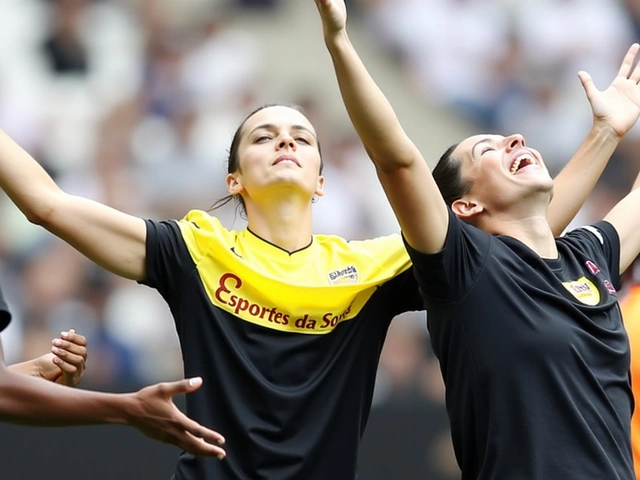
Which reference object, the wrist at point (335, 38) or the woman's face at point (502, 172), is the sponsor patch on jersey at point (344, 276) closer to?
the woman's face at point (502, 172)

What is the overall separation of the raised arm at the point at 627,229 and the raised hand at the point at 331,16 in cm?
142

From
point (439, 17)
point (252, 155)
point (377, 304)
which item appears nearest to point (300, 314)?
point (377, 304)

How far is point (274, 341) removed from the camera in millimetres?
3506

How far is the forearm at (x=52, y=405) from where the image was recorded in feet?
8.43

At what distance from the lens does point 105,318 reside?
6.47m

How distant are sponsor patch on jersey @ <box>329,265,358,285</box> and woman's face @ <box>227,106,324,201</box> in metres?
0.28

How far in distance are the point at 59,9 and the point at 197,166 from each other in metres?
1.36

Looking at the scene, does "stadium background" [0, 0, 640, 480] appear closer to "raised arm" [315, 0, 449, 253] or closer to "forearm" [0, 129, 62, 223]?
"forearm" [0, 129, 62, 223]

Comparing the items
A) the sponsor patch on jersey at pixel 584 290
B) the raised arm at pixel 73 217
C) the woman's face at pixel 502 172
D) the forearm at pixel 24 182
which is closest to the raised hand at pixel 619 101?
the woman's face at pixel 502 172

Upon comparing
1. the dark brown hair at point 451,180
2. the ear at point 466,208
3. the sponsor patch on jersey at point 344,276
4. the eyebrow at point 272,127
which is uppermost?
the eyebrow at point 272,127

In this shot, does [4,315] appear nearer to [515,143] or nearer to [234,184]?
[234,184]

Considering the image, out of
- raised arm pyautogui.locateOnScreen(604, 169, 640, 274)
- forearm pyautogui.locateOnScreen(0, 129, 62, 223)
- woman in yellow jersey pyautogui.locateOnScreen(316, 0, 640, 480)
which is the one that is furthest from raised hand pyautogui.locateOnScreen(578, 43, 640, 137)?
forearm pyautogui.locateOnScreen(0, 129, 62, 223)

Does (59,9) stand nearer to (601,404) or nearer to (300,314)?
(300,314)

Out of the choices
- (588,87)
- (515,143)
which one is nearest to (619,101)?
(588,87)
